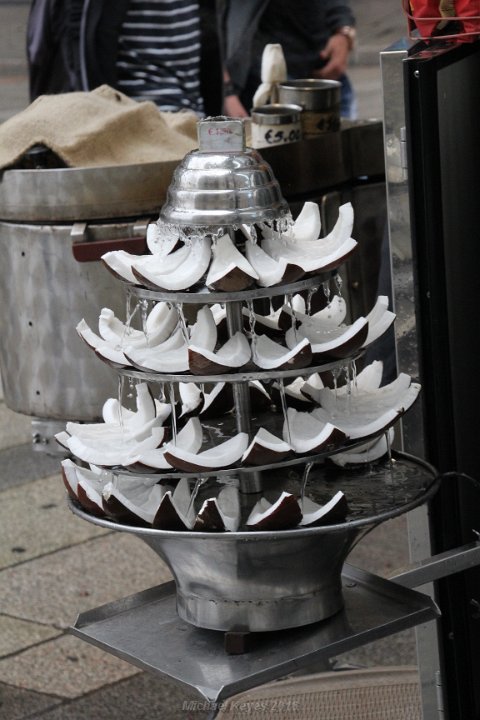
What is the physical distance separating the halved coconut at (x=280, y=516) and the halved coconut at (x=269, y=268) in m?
0.27

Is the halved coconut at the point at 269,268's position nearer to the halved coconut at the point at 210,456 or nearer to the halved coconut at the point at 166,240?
the halved coconut at the point at 166,240

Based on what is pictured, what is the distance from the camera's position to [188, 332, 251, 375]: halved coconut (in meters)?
1.52

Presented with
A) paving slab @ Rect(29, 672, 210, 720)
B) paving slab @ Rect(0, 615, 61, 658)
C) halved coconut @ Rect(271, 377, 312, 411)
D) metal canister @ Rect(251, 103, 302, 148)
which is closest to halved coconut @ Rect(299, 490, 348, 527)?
halved coconut @ Rect(271, 377, 312, 411)

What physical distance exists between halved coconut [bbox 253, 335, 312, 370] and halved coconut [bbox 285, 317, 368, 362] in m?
0.02

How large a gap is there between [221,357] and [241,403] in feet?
0.49

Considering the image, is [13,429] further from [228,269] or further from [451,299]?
[228,269]

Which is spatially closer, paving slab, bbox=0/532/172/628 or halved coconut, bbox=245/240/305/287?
halved coconut, bbox=245/240/305/287

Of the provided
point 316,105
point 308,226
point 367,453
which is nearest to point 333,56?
point 316,105

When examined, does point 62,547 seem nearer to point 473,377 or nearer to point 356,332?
point 473,377

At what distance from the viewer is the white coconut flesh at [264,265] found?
1.54m

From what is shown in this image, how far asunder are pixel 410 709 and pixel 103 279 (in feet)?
3.93

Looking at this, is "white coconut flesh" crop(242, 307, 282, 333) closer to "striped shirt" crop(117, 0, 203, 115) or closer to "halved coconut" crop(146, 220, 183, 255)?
"halved coconut" crop(146, 220, 183, 255)

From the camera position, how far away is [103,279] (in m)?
2.81

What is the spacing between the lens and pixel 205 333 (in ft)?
5.26
